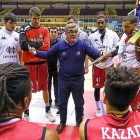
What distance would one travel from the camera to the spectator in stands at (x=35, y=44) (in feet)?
10.00

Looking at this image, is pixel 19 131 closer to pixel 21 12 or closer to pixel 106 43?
pixel 106 43

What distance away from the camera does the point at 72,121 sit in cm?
330

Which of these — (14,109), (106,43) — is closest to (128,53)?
(106,43)

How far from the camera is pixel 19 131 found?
1035 mm

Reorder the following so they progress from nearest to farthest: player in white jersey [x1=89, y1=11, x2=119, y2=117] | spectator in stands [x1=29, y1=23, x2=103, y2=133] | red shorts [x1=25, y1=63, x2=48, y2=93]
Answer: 1. spectator in stands [x1=29, y1=23, x2=103, y2=133]
2. red shorts [x1=25, y1=63, x2=48, y2=93]
3. player in white jersey [x1=89, y1=11, x2=119, y2=117]

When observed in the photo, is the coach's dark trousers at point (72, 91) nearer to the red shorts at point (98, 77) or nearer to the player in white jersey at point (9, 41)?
the red shorts at point (98, 77)

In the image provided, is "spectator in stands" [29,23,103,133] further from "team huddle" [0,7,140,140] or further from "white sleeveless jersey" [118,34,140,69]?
"white sleeveless jersey" [118,34,140,69]

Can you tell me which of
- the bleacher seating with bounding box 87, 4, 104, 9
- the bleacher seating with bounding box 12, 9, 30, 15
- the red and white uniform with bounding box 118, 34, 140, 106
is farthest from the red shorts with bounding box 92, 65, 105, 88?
the bleacher seating with bounding box 87, 4, 104, 9

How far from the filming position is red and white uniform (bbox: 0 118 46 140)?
102 cm

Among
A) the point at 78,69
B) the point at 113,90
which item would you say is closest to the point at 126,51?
the point at 78,69

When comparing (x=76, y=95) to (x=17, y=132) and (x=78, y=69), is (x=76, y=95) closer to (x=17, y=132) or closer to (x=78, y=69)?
(x=78, y=69)

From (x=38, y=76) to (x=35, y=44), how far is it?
1.96 ft

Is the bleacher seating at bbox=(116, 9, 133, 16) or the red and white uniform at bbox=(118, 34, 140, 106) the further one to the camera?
the bleacher seating at bbox=(116, 9, 133, 16)

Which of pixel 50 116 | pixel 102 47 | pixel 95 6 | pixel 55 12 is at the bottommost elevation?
pixel 50 116
